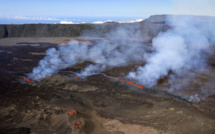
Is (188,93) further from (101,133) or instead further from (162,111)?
(101,133)

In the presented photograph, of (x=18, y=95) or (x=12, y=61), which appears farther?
(x=12, y=61)

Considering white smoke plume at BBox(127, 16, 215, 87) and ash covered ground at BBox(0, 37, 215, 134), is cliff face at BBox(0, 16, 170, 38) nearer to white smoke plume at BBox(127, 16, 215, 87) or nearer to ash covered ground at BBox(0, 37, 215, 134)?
white smoke plume at BBox(127, 16, 215, 87)

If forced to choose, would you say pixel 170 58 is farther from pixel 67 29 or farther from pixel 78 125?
pixel 67 29

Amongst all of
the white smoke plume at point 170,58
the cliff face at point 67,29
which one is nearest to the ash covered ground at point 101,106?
the white smoke plume at point 170,58

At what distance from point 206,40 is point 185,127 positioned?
1156 inches

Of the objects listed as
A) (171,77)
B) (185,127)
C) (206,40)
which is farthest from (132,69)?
(206,40)

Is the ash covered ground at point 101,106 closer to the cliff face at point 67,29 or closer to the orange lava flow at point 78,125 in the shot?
the orange lava flow at point 78,125

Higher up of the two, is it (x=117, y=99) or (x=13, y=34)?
(x=13, y=34)

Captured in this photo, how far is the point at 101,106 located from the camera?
11.0m

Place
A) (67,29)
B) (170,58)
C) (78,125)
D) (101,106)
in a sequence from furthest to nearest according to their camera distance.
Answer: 1. (67,29)
2. (170,58)
3. (101,106)
4. (78,125)

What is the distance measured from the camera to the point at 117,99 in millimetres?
11805

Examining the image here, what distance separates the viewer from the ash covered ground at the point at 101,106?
8.65 metres

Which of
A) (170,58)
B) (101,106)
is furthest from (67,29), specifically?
(101,106)

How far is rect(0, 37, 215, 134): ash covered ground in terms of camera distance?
28.4 feet
